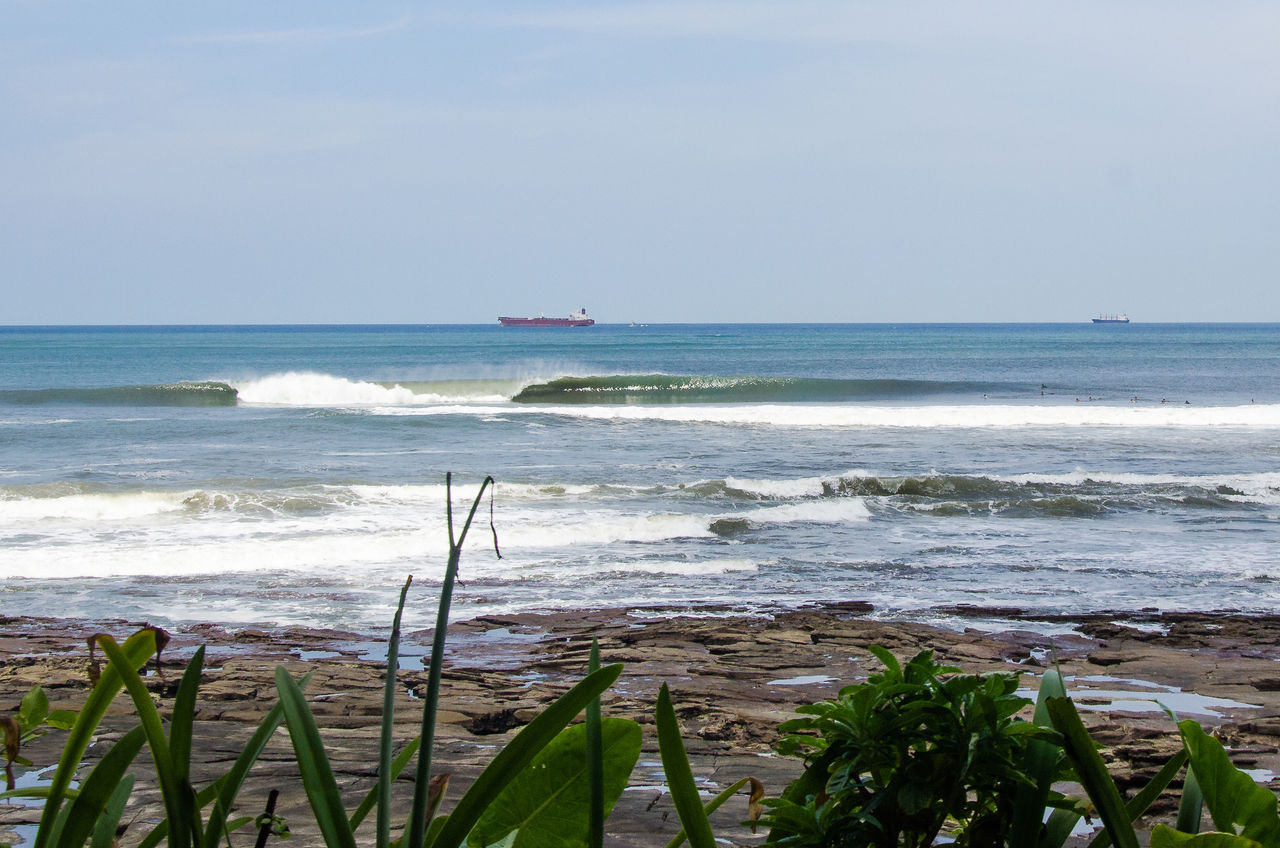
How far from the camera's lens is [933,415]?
2611 cm

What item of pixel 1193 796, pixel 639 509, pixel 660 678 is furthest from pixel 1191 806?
pixel 639 509

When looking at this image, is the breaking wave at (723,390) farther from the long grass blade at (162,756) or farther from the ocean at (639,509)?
the long grass blade at (162,756)

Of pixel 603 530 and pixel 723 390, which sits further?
pixel 723 390

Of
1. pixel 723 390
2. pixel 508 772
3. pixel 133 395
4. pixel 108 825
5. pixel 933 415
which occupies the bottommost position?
pixel 133 395

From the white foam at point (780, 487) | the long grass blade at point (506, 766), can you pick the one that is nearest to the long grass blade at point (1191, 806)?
the long grass blade at point (506, 766)

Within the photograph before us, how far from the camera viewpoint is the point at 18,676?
5.68 metres

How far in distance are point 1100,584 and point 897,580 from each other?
1.51 meters

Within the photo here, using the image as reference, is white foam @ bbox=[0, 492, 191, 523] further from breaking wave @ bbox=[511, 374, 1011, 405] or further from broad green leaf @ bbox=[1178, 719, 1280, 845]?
breaking wave @ bbox=[511, 374, 1011, 405]

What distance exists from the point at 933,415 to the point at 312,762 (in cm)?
2619

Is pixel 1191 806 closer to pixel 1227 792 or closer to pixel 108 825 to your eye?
pixel 1227 792

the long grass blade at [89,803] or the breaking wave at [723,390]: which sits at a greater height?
the long grass blade at [89,803]

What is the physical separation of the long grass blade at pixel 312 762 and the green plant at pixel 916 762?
471mm

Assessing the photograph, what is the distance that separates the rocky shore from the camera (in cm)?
396

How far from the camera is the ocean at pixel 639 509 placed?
8.35m
